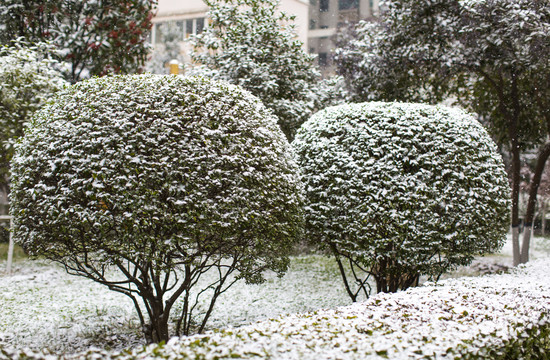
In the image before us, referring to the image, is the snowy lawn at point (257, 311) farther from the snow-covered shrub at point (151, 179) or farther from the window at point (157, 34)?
the window at point (157, 34)

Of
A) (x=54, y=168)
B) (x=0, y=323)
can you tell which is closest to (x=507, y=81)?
(x=54, y=168)

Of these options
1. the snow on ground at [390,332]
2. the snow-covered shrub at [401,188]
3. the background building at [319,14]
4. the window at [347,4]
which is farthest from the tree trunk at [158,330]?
the window at [347,4]

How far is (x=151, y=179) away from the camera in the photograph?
172 inches

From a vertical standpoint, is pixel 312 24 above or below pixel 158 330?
above

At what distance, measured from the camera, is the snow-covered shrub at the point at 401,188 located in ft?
18.9

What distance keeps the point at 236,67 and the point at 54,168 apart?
5478 millimetres

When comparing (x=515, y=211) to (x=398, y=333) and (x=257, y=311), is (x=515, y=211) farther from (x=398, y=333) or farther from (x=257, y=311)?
(x=398, y=333)

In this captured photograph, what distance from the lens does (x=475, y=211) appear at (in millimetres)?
5949

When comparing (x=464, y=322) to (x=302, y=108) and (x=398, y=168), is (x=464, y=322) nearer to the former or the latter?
(x=398, y=168)

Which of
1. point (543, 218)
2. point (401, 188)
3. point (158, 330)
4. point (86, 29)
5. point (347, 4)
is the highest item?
point (347, 4)

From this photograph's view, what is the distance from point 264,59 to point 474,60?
3976mm

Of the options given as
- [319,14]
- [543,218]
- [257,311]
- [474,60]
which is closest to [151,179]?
[257,311]

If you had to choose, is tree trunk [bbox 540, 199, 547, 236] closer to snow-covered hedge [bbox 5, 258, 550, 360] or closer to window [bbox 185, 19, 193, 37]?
snow-covered hedge [bbox 5, 258, 550, 360]

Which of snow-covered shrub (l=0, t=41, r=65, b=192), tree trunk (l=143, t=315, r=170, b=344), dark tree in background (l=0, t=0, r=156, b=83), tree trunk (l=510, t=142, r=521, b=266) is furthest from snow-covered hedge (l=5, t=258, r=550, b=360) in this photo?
dark tree in background (l=0, t=0, r=156, b=83)
